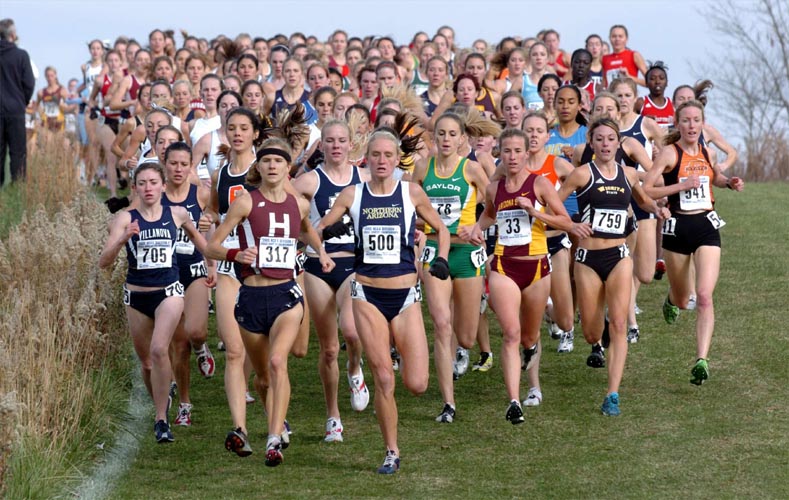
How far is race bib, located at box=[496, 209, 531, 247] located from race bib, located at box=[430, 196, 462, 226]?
1.29 feet

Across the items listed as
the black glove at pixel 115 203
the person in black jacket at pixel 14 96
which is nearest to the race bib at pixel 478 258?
the black glove at pixel 115 203

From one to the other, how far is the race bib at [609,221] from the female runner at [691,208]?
668mm

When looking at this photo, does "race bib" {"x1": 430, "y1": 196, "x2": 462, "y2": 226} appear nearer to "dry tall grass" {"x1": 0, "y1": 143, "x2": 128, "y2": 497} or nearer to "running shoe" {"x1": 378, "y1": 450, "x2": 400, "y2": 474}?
"running shoe" {"x1": 378, "y1": 450, "x2": 400, "y2": 474}

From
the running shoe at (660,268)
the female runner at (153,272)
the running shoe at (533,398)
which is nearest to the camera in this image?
the female runner at (153,272)

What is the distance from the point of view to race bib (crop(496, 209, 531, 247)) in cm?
1048

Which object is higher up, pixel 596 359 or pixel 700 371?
pixel 700 371

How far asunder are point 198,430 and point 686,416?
3.53 metres

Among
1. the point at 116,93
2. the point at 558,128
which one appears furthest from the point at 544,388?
the point at 116,93

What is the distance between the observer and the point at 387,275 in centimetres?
927

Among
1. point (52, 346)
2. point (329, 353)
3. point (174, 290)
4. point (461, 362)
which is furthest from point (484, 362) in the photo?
point (52, 346)

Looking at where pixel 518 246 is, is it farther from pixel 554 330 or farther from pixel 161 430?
pixel 554 330

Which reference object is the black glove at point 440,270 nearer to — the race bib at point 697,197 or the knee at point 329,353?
the knee at point 329,353

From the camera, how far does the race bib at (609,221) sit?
→ 10.7m

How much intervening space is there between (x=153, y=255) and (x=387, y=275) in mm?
1881
